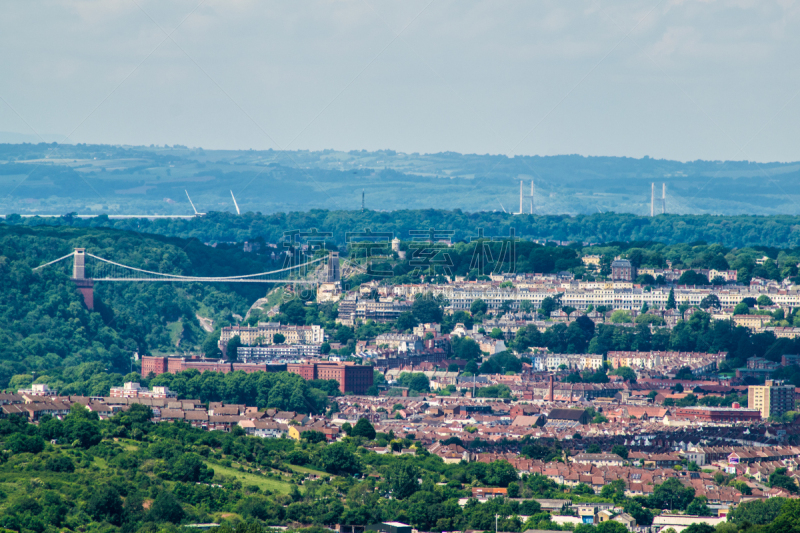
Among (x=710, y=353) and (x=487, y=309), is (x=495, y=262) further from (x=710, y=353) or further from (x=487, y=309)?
(x=710, y=353)

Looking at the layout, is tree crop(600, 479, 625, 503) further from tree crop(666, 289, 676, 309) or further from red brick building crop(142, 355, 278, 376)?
tree crop(666, 289, 676, 309)

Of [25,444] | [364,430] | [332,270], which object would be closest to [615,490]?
[364,430]

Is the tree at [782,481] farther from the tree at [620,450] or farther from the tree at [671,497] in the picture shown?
the tree at [620,450]

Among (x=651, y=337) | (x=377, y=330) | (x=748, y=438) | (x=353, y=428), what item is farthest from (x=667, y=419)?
(x=377, y=330)

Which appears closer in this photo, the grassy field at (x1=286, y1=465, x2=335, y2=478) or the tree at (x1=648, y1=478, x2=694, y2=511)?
the tree at (x1=648, y1=478, x2=694, y2=511)

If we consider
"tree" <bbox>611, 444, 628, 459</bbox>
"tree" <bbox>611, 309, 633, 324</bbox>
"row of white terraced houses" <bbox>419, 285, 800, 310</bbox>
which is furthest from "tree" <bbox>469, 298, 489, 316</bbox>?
"tree" <bbox>611, 444, 628, 459</bbox>

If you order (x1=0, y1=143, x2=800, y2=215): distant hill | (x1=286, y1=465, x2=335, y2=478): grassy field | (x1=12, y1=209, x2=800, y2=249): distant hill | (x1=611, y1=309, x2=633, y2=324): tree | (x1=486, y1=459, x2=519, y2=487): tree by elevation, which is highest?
(x1=0, y1=143, x2=800, y2=215): distant hill

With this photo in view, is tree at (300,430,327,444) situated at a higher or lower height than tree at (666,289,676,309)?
lower
